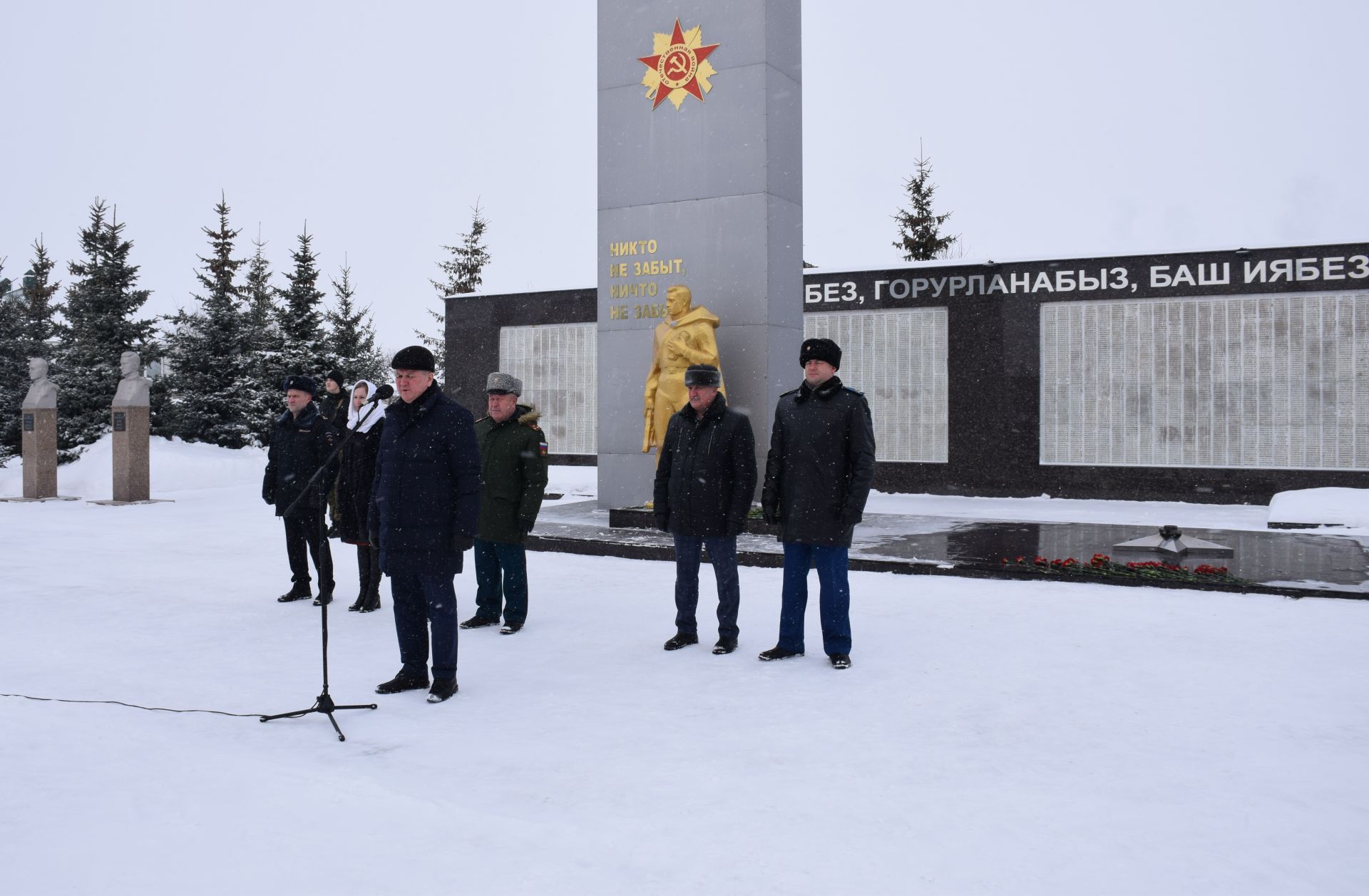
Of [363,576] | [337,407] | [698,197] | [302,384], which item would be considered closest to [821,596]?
[363,576]

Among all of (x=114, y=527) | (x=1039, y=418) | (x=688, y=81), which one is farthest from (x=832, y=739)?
(x=1039, y=418)

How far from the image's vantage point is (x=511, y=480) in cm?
670

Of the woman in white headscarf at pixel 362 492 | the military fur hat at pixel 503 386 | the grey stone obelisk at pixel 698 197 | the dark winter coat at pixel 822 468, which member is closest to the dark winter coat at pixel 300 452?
the woman in white headscarf at pixel 362 492

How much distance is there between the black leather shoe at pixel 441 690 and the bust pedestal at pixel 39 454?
637 inches

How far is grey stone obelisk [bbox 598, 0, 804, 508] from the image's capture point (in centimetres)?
1255

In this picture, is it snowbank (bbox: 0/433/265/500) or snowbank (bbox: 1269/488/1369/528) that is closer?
snowbank (bbox: 1269/488/1369/528)

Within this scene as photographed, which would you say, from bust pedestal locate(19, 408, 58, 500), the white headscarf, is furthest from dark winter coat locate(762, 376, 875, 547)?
bust pedestal locate(19, 408, 58, 500)

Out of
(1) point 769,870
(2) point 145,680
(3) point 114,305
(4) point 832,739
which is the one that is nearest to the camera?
(1) point 769,870

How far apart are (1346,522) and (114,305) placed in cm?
2385

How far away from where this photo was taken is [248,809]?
3.64 m

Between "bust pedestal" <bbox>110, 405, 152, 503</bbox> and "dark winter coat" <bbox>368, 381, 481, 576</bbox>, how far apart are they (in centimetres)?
1394

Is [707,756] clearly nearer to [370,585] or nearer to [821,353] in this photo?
[821,353]

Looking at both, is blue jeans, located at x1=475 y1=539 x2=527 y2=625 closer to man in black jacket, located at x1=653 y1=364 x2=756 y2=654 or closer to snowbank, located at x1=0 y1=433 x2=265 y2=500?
man in black jacket, located at x1=653 y1=364 x2=756 y2=654

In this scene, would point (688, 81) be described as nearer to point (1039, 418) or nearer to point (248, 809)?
point (1039, 418)
